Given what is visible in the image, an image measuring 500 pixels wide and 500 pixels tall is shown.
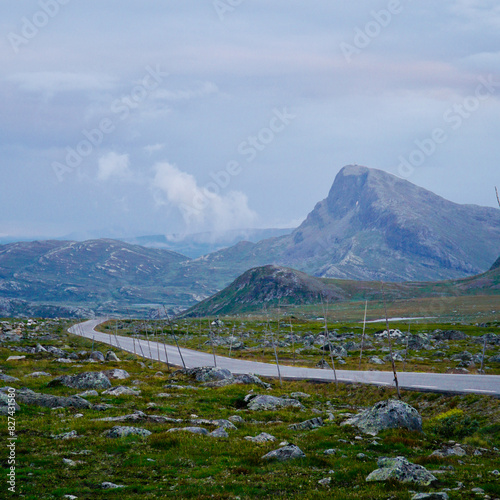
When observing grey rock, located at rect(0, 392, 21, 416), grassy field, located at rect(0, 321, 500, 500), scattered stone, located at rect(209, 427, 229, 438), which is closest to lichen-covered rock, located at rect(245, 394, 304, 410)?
grassy field, located at rect(0, 321, 500, 500)

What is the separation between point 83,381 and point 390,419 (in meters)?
31.8

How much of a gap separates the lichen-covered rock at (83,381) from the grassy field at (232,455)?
969 centimetres

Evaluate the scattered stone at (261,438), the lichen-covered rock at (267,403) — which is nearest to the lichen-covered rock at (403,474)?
the scattered stone at (261,438)

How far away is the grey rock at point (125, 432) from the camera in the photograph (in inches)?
1059

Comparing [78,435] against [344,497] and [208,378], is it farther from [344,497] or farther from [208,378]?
[208,378]

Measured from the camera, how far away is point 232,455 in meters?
23.8

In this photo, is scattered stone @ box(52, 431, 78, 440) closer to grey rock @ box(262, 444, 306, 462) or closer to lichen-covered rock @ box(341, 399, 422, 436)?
grey rock @ box(262, 444, 306, 462)

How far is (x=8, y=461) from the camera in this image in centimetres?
2100

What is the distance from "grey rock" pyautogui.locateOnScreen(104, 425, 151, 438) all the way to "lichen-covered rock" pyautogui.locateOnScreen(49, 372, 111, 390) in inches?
900

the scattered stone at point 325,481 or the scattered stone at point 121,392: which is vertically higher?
the scattered stone at point 325,481

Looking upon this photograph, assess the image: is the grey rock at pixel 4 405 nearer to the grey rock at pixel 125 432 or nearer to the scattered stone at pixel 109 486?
the grey rock at pixel 125 432

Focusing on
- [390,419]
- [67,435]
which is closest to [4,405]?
[67,435]

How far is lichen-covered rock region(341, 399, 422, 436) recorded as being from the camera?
2983 cm

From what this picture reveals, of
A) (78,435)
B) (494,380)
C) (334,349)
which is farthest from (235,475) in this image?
(334,349)
